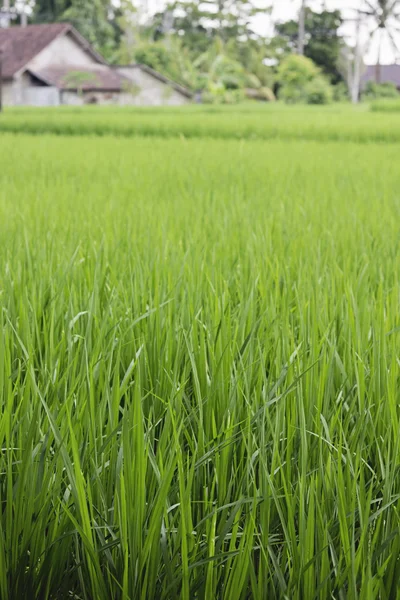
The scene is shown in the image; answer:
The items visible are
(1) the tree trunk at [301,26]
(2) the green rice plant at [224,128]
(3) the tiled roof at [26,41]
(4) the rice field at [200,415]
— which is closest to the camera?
(4) the rice field at [200,415]

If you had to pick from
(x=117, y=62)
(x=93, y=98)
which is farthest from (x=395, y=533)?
(x=117, y=62)

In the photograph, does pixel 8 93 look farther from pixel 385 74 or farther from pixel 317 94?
pixel 385 74

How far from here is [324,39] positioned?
103 ft

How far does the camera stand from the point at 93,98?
25562mm

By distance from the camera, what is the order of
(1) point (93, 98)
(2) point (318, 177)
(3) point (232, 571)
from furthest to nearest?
1. (1) point (93, 98)
2. (2) point (318, 177)
3. (3) point (232, 571)

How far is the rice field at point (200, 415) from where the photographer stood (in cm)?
53

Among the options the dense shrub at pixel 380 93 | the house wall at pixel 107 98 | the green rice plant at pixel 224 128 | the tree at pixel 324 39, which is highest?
the tree at pixel 324 39

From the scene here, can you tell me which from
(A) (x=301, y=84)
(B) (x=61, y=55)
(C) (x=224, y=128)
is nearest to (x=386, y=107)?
(C) (x=224, y=128)

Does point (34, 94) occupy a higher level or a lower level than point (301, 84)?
lower

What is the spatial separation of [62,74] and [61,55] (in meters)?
1.24

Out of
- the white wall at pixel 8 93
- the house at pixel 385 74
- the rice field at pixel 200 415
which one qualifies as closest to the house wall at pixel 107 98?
the white wall at pixel 8 93

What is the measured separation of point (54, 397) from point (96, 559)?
18 cm

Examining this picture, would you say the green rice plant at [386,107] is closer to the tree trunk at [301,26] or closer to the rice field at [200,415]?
the rice field at [200,415]

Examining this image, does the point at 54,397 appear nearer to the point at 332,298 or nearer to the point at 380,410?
the point at 380,410
